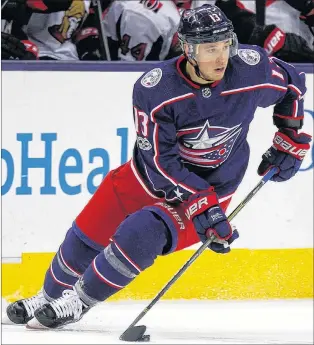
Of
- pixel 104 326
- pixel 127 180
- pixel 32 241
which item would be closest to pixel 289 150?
pixel 127 180

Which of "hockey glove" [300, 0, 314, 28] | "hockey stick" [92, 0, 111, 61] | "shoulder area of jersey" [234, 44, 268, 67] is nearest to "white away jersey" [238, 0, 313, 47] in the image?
"hockey glove" [300, 0, 314, 28]

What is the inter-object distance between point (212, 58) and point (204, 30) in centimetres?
9

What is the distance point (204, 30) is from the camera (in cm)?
335

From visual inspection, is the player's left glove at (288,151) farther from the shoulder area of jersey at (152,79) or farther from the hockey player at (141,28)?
the hockey player at (141,28)

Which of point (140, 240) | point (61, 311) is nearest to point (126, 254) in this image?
point (140, 240)

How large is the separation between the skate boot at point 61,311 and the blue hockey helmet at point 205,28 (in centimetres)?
84

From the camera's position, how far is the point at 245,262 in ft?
15.4

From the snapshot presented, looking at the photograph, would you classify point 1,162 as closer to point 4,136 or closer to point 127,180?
point 4,136

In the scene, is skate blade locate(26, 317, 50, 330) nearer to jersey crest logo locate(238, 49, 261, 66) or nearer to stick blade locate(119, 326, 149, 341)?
stick blade locate(119, 326, 149, 341)

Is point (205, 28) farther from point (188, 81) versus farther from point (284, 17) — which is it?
point (284, 17)

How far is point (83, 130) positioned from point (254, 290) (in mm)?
973

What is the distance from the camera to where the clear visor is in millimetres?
3334

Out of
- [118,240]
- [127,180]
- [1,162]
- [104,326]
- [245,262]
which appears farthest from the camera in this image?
[245,262]

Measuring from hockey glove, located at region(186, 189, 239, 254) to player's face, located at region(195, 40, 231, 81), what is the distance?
37 centimetres
